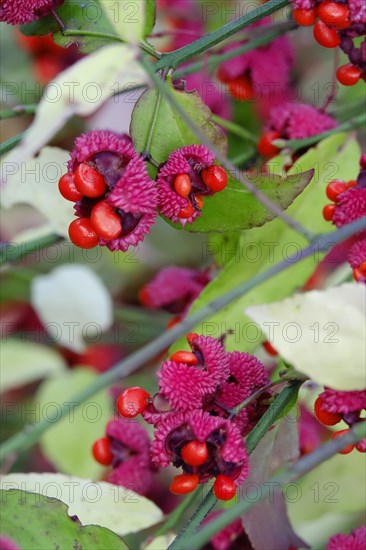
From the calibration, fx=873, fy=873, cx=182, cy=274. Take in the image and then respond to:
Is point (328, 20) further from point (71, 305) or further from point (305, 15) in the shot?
point (71, 305)

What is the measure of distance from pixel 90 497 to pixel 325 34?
15.3 inches

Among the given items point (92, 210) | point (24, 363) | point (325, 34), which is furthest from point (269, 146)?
point (24, 363)

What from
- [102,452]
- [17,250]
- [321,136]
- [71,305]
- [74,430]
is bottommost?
[74,430]

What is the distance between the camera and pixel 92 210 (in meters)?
0.56

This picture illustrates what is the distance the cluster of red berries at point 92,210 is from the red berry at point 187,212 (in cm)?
5

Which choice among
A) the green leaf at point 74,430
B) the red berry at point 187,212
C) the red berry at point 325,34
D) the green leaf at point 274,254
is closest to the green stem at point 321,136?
the green leaf at point 274,254

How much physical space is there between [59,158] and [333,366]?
0.43 m

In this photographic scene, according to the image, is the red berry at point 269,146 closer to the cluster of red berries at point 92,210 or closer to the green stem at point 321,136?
the green stem at point 321,136

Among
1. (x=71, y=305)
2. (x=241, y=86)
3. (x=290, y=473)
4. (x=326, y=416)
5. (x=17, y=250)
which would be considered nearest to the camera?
(x=290, y=473)

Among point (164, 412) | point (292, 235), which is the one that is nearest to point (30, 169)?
point (292, 235)

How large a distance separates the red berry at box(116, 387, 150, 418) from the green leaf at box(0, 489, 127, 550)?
0.26 ft

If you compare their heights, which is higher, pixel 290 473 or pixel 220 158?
pixel 220 158

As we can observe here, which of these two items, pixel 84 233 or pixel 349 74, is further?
pixel 349 74

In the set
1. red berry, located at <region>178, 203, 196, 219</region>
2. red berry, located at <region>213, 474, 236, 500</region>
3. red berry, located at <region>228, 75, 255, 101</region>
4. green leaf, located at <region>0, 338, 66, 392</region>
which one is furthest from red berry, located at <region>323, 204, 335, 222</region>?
green leaf, located at <region>0, 338, 66, 392</region>
